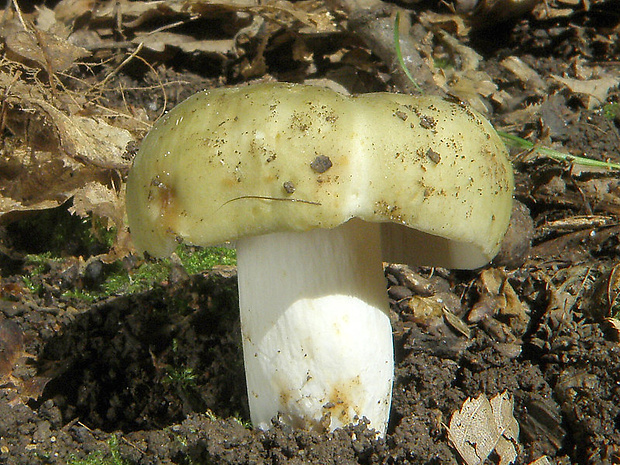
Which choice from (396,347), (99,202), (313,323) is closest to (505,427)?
(396,347)

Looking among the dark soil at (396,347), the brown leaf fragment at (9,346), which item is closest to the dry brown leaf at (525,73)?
the dark soil at (396,347)

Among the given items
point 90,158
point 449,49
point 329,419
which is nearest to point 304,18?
point 449,49

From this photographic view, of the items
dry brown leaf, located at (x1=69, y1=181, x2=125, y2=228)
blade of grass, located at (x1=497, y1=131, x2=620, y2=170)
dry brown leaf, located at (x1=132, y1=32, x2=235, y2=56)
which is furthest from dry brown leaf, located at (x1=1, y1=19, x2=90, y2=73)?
blade of grass, located at (x1=497, y1=131, x2=620, y2=170)

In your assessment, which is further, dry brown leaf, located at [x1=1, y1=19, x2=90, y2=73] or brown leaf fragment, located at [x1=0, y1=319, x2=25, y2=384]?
dry brown leaf, located at [x1=1, y1=19, x2=90, y2=73]

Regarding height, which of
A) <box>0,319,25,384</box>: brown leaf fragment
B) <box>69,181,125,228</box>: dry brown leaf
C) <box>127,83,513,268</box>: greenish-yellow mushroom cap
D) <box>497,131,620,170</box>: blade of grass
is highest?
→ <box>127,83,513,268</box>: greenish-yellow mushroom cap

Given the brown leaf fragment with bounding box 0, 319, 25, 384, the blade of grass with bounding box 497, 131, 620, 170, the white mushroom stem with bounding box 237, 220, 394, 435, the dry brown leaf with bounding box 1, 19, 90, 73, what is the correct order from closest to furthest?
the white mushroom stem with bounding box 237, 220, 394, 435 < the brown leaf fragment with bounding box 0, 319, 25, 384 < the blade of grass with bounding box 497, 131, 620, 170 < the dry brown leaf with bounding box 1, 19, 90, 73

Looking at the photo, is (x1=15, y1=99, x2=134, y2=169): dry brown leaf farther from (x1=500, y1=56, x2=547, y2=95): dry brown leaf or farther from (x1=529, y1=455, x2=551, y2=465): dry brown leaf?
(x1=500, y1=56, x2=547, y2=95): dry brown leaf

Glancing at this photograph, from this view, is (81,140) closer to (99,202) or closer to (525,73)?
(99,202)

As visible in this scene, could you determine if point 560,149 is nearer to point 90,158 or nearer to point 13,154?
point 90,158
